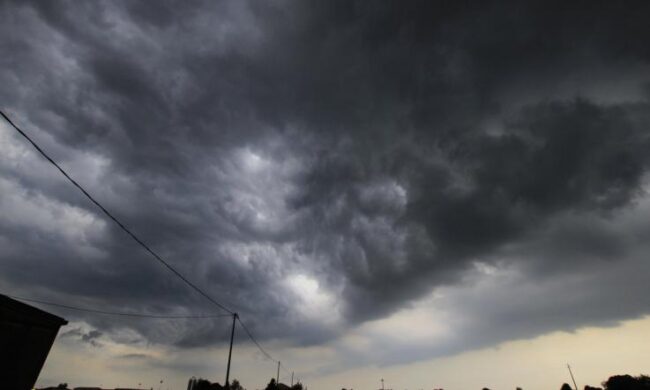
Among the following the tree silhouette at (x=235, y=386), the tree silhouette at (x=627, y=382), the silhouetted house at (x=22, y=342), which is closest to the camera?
the silhouetted house at (x=22, y=342)

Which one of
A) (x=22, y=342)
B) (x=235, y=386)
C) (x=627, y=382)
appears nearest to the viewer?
(x=22, y=342)

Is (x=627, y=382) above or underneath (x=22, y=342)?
above

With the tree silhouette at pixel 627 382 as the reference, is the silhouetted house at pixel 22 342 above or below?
below

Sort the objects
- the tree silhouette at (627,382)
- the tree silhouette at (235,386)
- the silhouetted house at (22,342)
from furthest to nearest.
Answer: the tree silhouette at (235,386)
the tree silhouette at (627,382)
the silhouetted house at (22,342)

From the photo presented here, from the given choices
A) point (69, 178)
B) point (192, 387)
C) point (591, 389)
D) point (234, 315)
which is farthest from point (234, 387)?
point (69, 178)

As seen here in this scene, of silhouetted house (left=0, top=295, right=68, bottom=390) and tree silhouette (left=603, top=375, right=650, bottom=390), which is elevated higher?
tree silhouette (left=603, top=375, right=650, bottom=390)

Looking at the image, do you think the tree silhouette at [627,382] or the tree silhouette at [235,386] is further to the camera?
the tree silhouette at [235,386]

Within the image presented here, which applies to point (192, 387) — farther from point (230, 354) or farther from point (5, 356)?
point (5, 356)

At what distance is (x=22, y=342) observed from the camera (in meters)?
19.2

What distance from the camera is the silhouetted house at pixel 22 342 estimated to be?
1822cm

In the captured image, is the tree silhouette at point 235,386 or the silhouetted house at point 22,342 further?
the tree silhouette at point 235,386

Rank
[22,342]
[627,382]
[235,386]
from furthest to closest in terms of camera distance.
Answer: [235,386] → [627,382] → [22,342]

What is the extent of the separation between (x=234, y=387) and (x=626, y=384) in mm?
99569

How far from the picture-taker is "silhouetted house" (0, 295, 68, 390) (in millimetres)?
18219
